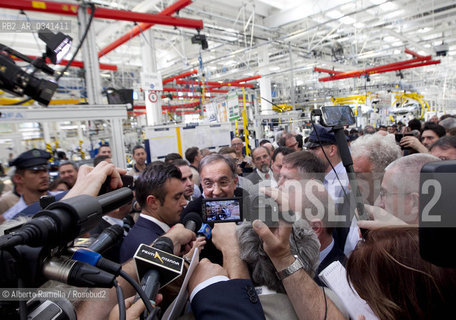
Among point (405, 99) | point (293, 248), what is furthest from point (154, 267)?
point (405, 99)

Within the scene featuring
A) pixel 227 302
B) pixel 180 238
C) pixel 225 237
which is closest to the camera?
pixel 227 302

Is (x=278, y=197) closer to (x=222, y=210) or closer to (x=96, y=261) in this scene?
(x=222, y=210)

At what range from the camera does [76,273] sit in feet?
1.93

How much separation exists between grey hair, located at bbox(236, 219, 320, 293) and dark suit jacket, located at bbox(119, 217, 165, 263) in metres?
0.60

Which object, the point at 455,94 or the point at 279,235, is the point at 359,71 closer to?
the point at 279,235

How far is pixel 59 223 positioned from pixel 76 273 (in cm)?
12

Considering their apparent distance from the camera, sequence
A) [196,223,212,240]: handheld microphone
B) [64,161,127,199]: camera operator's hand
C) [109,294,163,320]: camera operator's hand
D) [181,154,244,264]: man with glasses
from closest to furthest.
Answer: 1. [109,294,163,320]: camera operator's hand
2. [64,161,127,199]: camera operator's hand
3. [196,223,212,240]: handheld microphone
4. [181,154,244,264]: man with glasses

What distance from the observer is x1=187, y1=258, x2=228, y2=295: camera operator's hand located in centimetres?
94

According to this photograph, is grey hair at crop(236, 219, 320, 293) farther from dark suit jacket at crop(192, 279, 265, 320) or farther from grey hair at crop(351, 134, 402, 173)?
grey hair at crop(351, 134, 402, 173)

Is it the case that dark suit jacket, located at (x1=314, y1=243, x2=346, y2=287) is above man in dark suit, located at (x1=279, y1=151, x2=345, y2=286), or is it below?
below

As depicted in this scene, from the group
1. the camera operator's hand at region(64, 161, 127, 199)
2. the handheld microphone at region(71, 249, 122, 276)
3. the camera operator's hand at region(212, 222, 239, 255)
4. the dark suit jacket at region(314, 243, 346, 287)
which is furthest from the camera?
the dark suit jacket at region(314, 243, 346, 287)

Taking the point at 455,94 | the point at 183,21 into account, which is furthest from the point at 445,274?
the point at 455,94

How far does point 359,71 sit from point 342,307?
38.4ft

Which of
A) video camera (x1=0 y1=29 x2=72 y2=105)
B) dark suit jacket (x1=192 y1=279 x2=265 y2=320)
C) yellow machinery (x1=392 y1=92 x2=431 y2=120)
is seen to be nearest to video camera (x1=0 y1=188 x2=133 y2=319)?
dark suit jacket (x1=192 y1=279 x2=265 y2=320)
